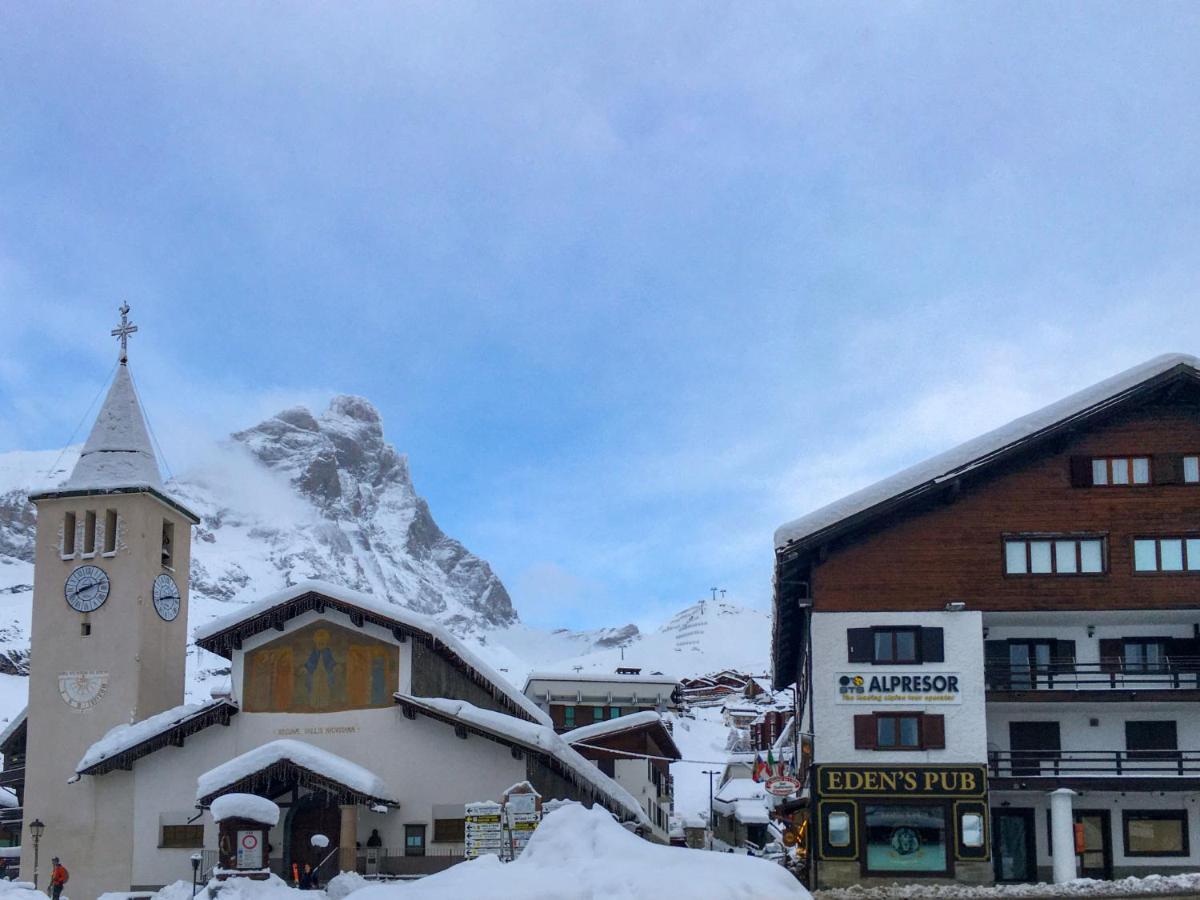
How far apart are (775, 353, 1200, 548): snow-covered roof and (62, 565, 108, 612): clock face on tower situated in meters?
21.4

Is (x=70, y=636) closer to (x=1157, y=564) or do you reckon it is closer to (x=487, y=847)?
(x=487, y=847)

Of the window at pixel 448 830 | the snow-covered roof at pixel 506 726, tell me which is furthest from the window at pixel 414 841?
the snow-covered roof at pixel 506 726

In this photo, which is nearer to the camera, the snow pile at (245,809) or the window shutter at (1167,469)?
the snow pile at (245,809)

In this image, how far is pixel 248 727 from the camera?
42.8 m

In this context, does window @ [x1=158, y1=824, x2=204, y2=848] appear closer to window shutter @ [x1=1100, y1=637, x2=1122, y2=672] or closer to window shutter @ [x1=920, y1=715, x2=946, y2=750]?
window shutter @ [x1=920, y1=715, x2=946, y2=750]

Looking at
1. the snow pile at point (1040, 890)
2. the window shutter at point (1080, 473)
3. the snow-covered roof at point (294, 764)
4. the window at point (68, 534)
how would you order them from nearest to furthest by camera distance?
1. the snow pile at point (1040, 890)
2. the snow-covered roof at point (294, 764)
3. the window shutter at point (1080, 473)
4. the window at point (68, 534)

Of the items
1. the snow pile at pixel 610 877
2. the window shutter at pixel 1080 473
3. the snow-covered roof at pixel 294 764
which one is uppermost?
the window shutter at pixel 1080 473

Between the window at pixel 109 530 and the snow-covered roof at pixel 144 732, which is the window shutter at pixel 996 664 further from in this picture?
the window at pixel 109 530

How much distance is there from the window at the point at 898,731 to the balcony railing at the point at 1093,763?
1.83 m

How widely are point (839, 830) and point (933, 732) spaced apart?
3.62 m

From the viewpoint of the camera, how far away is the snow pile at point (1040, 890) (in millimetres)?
33906

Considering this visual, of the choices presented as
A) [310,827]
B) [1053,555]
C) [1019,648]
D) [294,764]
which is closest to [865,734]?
[1019,648]

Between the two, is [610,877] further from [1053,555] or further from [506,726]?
[1053,555]

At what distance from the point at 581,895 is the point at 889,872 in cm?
2463
